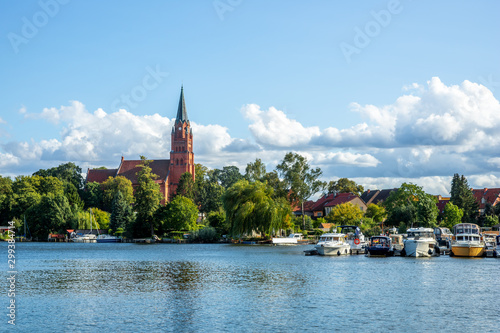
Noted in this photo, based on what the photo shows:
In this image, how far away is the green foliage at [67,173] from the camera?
18238 cm

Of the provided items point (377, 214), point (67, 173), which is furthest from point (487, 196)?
point (67, 173)

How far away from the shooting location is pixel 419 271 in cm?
5203

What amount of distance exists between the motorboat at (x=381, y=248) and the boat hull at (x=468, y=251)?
787cm

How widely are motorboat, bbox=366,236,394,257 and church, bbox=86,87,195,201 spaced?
124 meters

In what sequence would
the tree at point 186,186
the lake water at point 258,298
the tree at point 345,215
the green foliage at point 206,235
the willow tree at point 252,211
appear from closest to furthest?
1. the lake water at point 258,298
2. the willow tree at point 252,211
3. the green foliage at point 206,235
4. the tree at point 345,215
5. the tree at point 186,186

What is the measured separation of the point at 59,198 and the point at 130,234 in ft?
62.7

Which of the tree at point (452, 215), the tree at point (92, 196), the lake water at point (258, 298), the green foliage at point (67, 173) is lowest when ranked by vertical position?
the lake water at point (258, 298)

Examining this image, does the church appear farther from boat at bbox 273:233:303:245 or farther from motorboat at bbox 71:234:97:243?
boat at bbox 273:233:303:245

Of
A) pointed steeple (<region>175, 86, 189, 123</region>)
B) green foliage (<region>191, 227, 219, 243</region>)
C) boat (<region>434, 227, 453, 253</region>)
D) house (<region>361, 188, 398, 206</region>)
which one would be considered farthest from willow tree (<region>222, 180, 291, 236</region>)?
pointed steeple (<region>175, 86, 189, 123</region>)

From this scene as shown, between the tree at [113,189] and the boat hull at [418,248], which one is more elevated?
the tree at [113,189]

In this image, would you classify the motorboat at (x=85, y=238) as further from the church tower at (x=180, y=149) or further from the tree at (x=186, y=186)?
the church tower at (x=180, y=149)

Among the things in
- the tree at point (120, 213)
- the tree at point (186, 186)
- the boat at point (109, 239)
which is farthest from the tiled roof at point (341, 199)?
the boat at point (109, 239)

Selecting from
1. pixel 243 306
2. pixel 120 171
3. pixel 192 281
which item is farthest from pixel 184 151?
pixel 243 306

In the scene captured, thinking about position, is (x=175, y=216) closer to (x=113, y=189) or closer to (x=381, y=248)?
(x=113, y=189)
